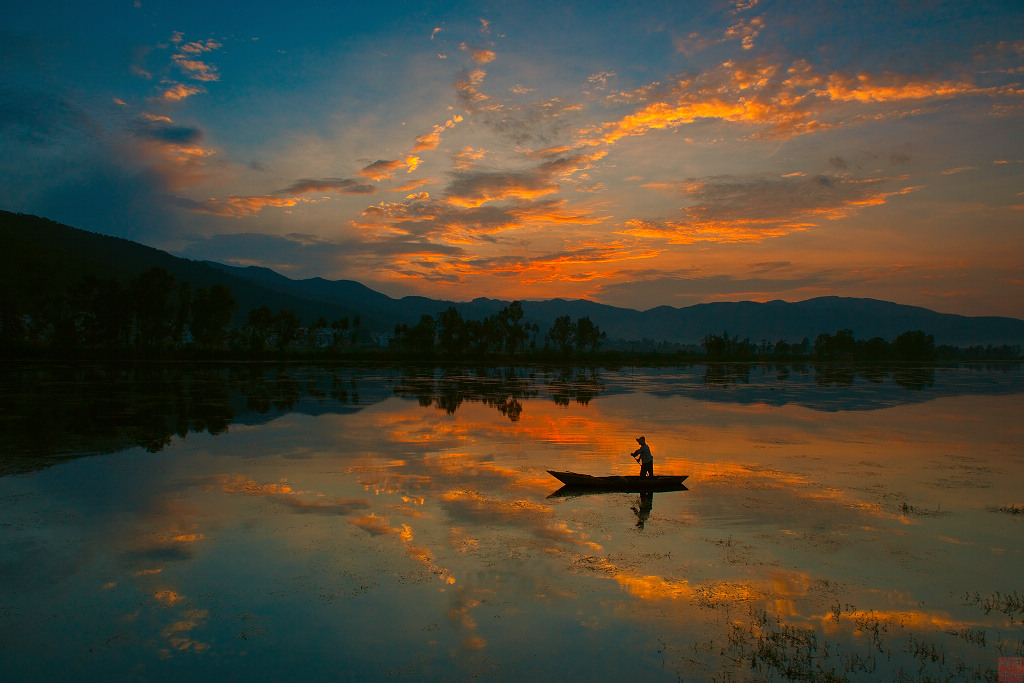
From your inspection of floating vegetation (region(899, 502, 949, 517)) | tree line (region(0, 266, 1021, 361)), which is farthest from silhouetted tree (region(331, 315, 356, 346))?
floating vegetation (region(899, 502, 949, 517))

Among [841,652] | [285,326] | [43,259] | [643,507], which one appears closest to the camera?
[841,652]

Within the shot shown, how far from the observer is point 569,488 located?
18.4m

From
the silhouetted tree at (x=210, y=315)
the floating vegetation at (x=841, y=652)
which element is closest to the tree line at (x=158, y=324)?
the silhouetted tree at (x=210, y=315)

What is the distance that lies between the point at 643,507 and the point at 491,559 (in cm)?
598

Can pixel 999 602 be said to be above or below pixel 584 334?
below

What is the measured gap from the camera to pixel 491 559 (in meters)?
12.5

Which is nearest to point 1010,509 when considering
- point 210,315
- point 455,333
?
point 210,315

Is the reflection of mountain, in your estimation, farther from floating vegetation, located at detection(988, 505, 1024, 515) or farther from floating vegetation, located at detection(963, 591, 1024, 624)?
floating vegetation, located at detection(963, 591, 1024, 624)

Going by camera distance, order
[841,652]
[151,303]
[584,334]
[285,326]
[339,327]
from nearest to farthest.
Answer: [841,652] < [151,303] < [285,326] < [339,327] < [584,334]

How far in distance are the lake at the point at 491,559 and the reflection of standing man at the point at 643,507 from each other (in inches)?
4.1

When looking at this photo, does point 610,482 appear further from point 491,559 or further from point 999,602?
point 999,602

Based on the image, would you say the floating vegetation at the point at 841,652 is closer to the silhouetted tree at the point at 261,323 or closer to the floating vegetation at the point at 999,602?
the floating vegetation at the point at 999,602

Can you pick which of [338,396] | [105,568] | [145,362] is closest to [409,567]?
[105,568]

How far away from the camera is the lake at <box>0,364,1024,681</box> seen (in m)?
8.81
